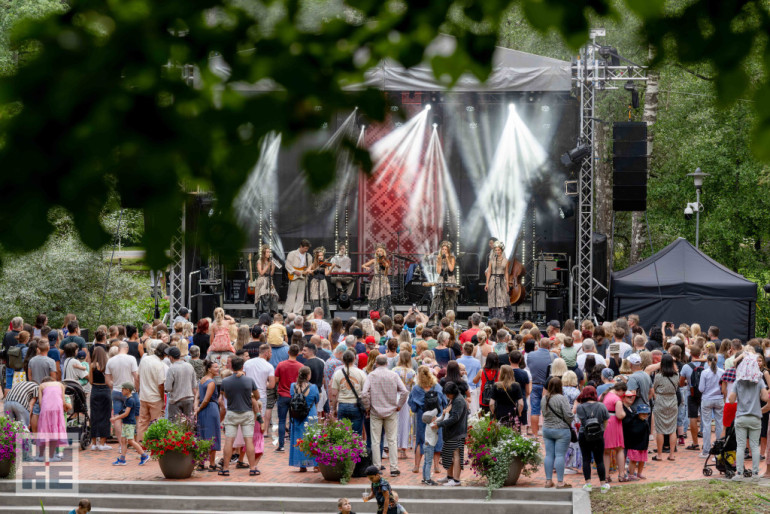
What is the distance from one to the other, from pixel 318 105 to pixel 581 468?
9.92 m

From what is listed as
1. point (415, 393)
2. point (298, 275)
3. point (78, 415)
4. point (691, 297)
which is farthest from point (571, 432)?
point (298, 275)

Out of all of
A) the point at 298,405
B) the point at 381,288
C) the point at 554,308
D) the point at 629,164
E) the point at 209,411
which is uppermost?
the point at 629,164

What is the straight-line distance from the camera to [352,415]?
11055 mm

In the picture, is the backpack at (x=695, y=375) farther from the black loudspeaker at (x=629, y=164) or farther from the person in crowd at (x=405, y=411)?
the black loudspeaker at (x=629, y=164)

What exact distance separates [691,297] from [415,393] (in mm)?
9410

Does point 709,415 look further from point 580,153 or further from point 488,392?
point 580,153

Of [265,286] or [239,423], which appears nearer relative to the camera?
[239,423]

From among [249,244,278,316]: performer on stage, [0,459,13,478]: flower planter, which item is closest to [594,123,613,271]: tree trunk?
[249,244,278,316]: performer on stage

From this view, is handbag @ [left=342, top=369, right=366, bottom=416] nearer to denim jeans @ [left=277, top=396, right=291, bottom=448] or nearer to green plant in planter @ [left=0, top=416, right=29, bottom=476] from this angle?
denim jeans @ [left=277, top=396, right=291, bottom=448]

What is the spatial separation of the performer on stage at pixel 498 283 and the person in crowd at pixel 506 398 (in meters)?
8.79

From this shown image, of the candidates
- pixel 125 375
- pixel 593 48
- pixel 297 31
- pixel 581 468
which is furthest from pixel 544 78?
pixel 297 31

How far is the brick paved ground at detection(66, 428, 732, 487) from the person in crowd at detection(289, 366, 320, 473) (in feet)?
0.43

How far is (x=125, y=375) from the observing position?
11.6 meters

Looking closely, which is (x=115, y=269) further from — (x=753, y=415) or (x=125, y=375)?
(x=753, y=415)
